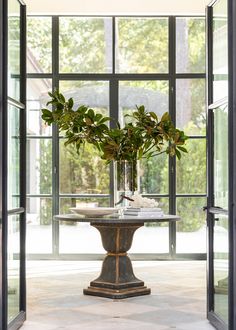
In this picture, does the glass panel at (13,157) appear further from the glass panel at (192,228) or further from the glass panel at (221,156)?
the glass panel at (192,228)

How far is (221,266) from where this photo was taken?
4.68 meters

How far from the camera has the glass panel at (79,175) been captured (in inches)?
369

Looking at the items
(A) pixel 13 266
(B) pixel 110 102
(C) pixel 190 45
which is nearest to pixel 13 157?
(A) pixel 13 266

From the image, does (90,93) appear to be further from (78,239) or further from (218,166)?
(218,166)

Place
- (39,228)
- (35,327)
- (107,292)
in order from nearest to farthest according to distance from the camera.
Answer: (35,327), (107,292), (39,228)

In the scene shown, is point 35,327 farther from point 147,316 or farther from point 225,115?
point 225,115

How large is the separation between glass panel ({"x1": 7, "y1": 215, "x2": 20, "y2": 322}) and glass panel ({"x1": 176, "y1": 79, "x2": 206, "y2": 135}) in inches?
194

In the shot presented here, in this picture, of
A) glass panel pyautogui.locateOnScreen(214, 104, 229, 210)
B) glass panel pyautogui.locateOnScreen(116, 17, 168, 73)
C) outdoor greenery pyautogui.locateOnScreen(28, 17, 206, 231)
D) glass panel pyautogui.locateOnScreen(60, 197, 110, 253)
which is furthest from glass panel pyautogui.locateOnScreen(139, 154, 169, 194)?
glass panel pyautogui.locateOnScreen(214, 104, 229, 210)

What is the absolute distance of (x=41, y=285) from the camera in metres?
7.07

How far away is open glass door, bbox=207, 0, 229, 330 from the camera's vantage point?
4.55 meters

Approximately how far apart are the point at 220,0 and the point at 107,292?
2.76m

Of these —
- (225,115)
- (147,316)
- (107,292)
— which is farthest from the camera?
(107,292)

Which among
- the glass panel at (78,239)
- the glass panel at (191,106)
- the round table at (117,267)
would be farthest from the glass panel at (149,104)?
the round table at (117,267)

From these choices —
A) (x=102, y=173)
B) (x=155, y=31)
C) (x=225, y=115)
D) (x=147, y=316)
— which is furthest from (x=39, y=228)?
(x=225, y=115)
